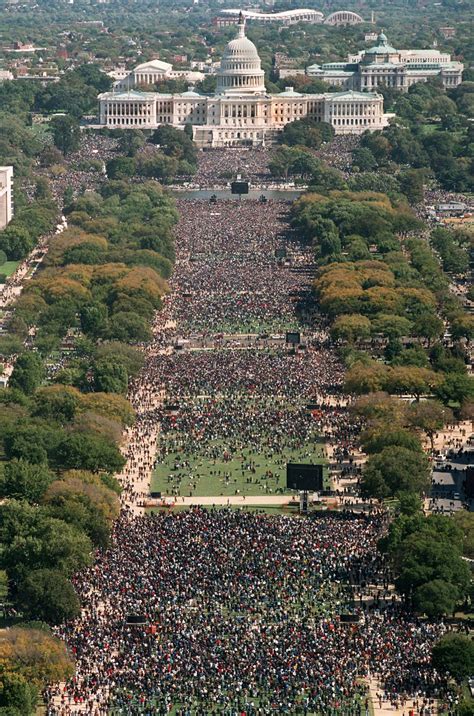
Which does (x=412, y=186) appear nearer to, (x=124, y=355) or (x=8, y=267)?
(x=8, y=267)

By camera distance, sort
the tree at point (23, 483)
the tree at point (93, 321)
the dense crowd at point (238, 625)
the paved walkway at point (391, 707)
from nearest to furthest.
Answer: the paved walkway at point (391, 707) → the dense crowd at point (238, 625) → the tree at point (23, 483) → the tree at point (93, 321)

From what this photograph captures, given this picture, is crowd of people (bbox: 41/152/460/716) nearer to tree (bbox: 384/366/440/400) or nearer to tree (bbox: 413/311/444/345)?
tree (bbox: 384/366/440/400)

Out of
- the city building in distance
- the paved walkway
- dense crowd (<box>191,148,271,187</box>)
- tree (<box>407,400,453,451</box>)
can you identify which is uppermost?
the paved walkway

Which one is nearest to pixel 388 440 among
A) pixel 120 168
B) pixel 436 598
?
pixel 436 598

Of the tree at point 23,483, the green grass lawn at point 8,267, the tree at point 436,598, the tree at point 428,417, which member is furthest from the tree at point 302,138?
the tree at point 436,598

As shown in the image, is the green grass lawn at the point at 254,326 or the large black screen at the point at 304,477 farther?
the green grass lawn at the point at 254,326

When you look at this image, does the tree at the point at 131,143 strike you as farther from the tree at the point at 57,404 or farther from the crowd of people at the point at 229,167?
the tree at the point at 57,404

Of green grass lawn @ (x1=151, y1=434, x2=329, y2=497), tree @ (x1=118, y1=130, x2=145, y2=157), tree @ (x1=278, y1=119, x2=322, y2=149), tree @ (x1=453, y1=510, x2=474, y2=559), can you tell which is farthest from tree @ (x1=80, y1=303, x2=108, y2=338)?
tree @ (x1=278, y1=119, x2=322, y2=149)
